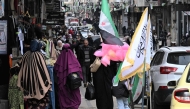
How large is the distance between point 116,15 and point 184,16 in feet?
139

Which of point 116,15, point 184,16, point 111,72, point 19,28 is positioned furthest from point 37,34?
point 116,15

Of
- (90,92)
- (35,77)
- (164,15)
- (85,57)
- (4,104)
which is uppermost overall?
(35,77)

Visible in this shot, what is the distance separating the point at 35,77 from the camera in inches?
357

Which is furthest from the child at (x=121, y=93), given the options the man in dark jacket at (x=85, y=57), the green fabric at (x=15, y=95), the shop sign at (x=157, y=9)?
→ the shop sign at (x=157, y=9)

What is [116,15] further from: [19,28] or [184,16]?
[19,28]

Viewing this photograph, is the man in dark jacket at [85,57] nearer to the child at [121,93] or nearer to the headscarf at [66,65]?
the headscarf at [66,65]

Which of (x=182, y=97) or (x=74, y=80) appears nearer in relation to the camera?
(x=182, y=97)

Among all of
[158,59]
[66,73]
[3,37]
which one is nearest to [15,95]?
[66,73]

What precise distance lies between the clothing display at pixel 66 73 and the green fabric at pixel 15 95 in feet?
3.27

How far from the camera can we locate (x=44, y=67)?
29.9 feet

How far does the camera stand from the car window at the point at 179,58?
11.0m

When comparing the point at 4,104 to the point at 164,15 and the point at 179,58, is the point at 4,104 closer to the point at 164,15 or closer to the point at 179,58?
the point at 179,58

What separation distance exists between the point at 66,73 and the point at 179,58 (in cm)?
300

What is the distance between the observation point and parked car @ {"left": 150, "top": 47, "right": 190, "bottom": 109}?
10.8 m
